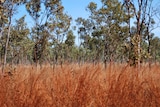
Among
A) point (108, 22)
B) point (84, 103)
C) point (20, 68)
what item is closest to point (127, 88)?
point (84, 103)

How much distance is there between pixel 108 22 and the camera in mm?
32469

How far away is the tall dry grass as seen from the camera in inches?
122

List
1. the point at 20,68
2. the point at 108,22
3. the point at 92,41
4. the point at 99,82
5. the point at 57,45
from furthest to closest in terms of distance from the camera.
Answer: the point at 92,41 → the point at 57,45 → the point at 108,22 → the point at 20,68 → the point at 99,82

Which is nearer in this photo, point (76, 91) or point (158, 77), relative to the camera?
point (76, 91)

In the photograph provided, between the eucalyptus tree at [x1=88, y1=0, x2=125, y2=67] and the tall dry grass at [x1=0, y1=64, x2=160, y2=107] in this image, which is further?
the eucalyptus tree at [x1=88, y1=0, x2=125, y2=67]

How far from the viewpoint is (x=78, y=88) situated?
3139mm

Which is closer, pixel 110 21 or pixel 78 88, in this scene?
pixel 78 88

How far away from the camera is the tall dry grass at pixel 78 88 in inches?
122

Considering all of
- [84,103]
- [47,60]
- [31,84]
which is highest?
[47,60]

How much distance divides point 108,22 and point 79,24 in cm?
1061

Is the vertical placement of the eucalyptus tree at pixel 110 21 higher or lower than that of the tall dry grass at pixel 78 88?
higher

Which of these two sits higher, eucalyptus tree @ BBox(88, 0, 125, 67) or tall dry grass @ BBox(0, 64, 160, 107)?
eucalyptus tree @ BBox(88, 0, 125, 67)

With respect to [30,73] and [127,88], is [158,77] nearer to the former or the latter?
[127,88]

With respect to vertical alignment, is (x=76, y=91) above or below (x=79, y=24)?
below
